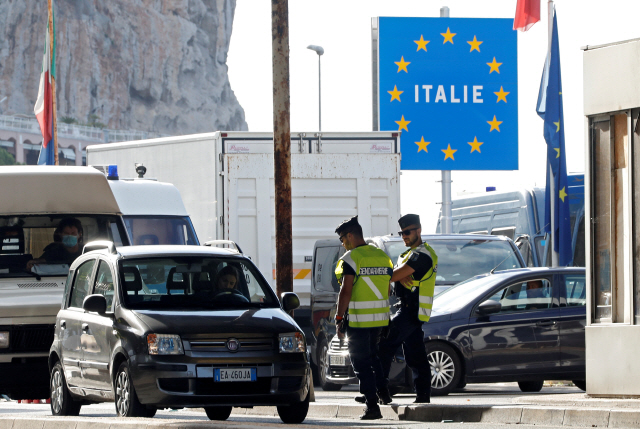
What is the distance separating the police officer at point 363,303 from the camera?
9.52m

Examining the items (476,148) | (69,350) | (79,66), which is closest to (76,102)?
(79,66)

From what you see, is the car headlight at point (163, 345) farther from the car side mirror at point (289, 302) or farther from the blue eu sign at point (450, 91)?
the blue eu sign at point (450, 91)

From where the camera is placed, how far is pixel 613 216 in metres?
10.2

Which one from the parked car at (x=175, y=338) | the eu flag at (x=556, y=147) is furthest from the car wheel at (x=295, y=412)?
the eu flag at (x=556, y=147)

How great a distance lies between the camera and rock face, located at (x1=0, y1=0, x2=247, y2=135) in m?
158

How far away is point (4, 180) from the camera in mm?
12648

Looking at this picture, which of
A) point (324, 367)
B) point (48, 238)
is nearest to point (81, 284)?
point (48, 238)

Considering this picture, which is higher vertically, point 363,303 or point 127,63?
point 127,63

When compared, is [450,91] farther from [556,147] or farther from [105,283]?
[105,283]

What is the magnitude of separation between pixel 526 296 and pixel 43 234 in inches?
218

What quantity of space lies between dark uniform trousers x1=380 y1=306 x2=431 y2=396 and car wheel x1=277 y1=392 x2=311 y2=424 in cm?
81

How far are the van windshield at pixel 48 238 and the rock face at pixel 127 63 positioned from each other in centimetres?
14470

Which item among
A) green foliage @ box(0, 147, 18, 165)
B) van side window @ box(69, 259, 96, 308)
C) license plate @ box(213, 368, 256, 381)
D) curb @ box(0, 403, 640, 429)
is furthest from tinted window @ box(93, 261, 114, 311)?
green foliage @ box(0, 147, 18, 165)

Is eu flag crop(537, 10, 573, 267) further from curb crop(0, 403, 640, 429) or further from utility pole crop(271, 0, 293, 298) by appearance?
curb crop(0, 403, 640, 429)
